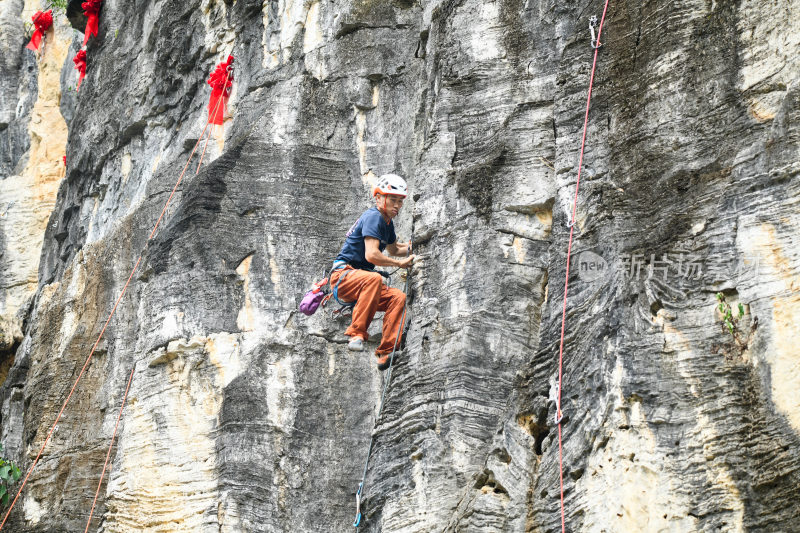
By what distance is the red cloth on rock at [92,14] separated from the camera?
1789cm

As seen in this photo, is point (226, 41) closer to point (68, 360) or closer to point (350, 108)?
point (350, 108)

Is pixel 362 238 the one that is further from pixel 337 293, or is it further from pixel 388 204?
pixel 337 293

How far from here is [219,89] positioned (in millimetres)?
14250

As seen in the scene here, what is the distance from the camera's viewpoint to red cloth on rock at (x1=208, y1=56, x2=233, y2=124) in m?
14.1

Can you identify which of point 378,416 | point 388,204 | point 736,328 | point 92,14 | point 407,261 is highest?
point 92,14

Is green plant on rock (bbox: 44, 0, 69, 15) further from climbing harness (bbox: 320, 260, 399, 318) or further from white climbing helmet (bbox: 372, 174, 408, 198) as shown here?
white climbing helmet (bbox: 372, 174, 408, 198)

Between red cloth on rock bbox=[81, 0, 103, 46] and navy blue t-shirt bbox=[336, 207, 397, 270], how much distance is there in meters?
8.25

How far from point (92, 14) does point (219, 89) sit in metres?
4.69

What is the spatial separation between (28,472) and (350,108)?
553cm

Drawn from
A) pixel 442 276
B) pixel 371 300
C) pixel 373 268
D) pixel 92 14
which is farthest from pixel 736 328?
pixel 92 14

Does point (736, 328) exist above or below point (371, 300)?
above

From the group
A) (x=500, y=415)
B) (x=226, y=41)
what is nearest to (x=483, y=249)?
(x=500, y=415)
